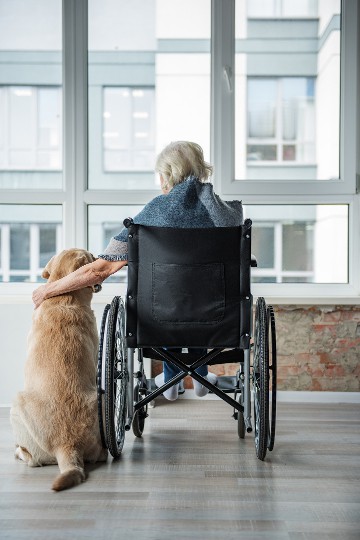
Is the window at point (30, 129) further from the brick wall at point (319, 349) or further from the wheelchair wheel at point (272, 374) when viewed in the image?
the wheelchair wheel at point (272, 374)

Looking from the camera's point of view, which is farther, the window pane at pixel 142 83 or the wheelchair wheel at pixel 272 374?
the window pane at pixel 142 83

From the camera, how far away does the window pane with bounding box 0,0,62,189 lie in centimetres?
360

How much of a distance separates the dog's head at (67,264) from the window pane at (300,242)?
4.46 feet

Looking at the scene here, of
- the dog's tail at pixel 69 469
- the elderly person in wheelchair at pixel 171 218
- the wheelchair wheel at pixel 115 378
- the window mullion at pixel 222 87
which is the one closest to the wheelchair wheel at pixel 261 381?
the elderly person in wheelchair at pixel 171 218

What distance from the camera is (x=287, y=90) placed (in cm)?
359

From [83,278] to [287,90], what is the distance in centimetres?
192

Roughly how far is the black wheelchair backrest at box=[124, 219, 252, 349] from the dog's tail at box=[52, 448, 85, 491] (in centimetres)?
42

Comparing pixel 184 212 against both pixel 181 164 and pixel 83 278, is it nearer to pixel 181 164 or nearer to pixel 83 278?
pixel 181 164

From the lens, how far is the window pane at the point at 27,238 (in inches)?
142

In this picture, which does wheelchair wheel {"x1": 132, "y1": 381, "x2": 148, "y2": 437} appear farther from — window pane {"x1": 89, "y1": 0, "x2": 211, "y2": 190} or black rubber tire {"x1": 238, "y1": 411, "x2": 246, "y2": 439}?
window pane {"x1": 89, "y1": 0, "x2": 211, "y2": 190}

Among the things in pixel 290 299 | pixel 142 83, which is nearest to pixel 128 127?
pixel 142 83

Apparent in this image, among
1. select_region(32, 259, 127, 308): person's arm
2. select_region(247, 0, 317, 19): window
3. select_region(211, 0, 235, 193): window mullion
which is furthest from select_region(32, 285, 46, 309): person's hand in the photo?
select_region(247, 0, 317, 19): window

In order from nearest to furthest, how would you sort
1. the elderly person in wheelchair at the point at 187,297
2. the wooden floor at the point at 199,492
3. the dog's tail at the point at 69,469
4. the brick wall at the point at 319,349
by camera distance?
the wooden floor at the point at 199,492
the dog's tail at the point at 69,469
the elderly person in wheelchair at the point at 187,297
the brick wall at the point at 319,349

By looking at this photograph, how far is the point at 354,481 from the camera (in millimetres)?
2102
